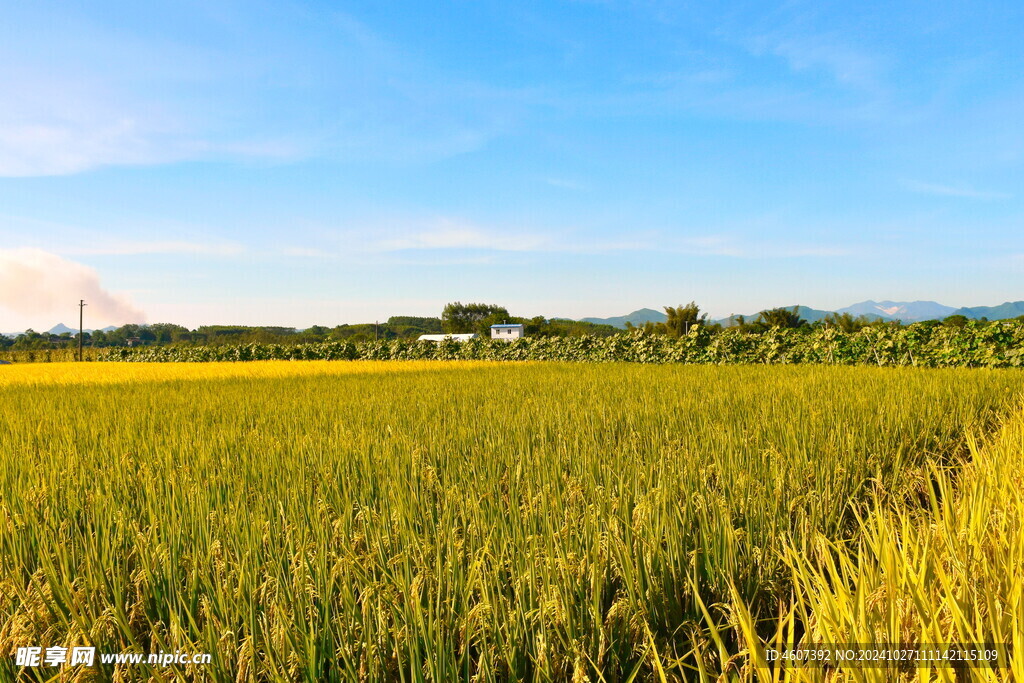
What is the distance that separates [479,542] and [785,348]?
626 inches

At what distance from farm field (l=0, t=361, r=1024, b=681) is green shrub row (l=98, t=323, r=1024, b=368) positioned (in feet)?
34.5

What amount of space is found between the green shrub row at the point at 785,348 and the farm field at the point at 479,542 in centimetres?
1052

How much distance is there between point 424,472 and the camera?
312 centimetres

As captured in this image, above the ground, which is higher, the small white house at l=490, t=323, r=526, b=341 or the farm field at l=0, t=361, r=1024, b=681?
the small white house at l=490, t=323, r=526, b=341

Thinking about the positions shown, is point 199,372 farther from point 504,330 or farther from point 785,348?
point 504,330

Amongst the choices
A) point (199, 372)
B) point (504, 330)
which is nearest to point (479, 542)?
point (199, 372)

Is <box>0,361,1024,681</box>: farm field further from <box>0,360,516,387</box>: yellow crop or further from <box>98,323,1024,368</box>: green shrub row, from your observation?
<box>98,323,1024,368</box>: green shrub row

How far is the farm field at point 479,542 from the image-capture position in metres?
1.51

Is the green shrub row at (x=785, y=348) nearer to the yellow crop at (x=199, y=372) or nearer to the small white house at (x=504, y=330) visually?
the yellow crop at (x=199, y=372)

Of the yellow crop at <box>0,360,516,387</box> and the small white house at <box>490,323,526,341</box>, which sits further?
the small white house at <box>490,323,526,341</box>

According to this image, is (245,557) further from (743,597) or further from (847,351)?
(847,351)

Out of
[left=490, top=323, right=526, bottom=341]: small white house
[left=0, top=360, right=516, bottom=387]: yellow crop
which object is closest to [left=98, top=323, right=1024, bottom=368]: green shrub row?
[left=0, top=360, right=516, bottom=387]: yellow crop

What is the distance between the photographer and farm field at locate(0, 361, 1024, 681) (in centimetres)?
151

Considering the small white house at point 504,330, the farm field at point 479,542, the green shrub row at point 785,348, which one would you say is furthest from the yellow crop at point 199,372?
the small white house at point 504,330
